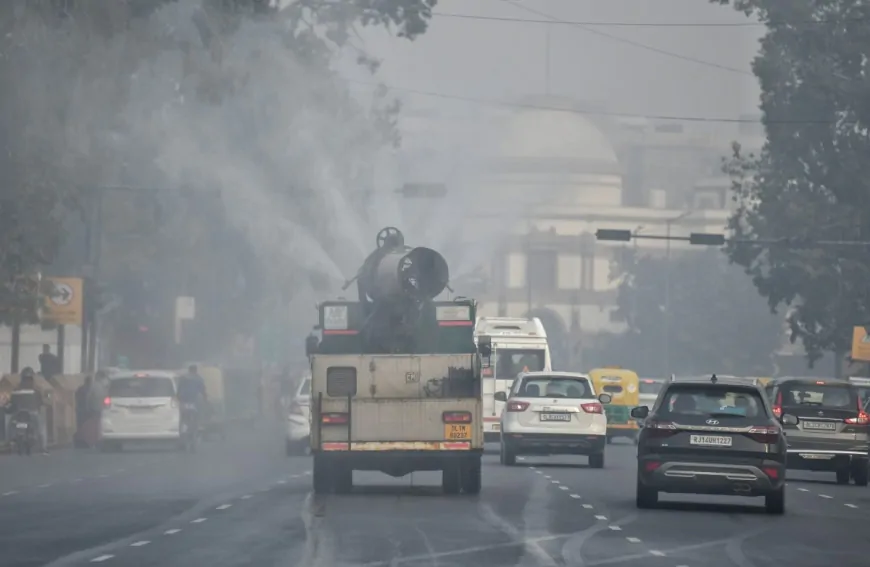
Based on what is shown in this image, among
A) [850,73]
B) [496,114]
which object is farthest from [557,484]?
[496,114]

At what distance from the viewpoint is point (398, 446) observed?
27.4m

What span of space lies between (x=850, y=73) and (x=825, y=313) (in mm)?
7111

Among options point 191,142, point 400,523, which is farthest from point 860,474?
point 191,142

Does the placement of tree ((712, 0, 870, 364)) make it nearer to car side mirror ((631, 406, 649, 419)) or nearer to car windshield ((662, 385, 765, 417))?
car side mirror ((631, 406, 649, 419))

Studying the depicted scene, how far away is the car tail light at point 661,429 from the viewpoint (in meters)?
25.3

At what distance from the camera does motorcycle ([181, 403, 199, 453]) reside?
46494 millimetres

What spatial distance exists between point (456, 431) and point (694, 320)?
85054mm

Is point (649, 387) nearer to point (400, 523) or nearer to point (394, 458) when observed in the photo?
point (394, 458)

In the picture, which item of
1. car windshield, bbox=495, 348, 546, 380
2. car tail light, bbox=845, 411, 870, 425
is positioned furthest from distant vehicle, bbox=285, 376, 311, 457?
car tail light, bbox=845, 411, 870, 425

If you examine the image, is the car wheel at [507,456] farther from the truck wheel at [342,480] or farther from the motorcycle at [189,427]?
the truck wheel at [342,480]

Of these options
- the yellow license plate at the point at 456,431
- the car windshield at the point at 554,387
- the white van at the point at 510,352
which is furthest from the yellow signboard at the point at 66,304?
the yellow license plate at the point at 456,431

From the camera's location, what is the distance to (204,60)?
51.6 metres

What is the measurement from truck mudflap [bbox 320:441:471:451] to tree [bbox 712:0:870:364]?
33.7 m

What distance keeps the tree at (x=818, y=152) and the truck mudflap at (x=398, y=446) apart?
33713mm
